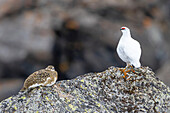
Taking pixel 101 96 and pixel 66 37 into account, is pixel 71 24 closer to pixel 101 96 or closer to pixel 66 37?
pixel 66 37

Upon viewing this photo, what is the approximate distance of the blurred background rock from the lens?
35.1 metres

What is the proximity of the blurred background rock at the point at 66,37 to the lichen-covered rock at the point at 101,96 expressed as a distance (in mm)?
25271

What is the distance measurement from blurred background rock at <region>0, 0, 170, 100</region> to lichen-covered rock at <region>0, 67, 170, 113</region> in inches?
995

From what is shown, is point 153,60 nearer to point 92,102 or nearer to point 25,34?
point 25,34

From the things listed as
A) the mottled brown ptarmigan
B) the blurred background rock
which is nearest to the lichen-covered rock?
the mottled brown ptarmigan

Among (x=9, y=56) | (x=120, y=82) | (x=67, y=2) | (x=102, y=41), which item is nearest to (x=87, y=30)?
(x=102, y=41)

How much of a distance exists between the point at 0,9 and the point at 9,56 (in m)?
6.43

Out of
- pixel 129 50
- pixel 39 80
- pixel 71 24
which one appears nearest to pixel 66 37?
pixel 71 24

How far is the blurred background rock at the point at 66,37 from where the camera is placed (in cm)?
3506

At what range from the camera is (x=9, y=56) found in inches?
1374

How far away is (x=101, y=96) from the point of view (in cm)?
966

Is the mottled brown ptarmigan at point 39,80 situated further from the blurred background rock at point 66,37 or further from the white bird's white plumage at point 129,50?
the blurred background rock at point 66,37

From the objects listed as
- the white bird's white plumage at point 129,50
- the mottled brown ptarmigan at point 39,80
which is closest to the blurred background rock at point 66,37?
the white bird's white plumage at point 129,50

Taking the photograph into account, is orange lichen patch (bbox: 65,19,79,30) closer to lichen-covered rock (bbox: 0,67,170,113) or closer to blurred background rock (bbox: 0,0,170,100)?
blurred background rock (bbox: 0,0,170,100)
